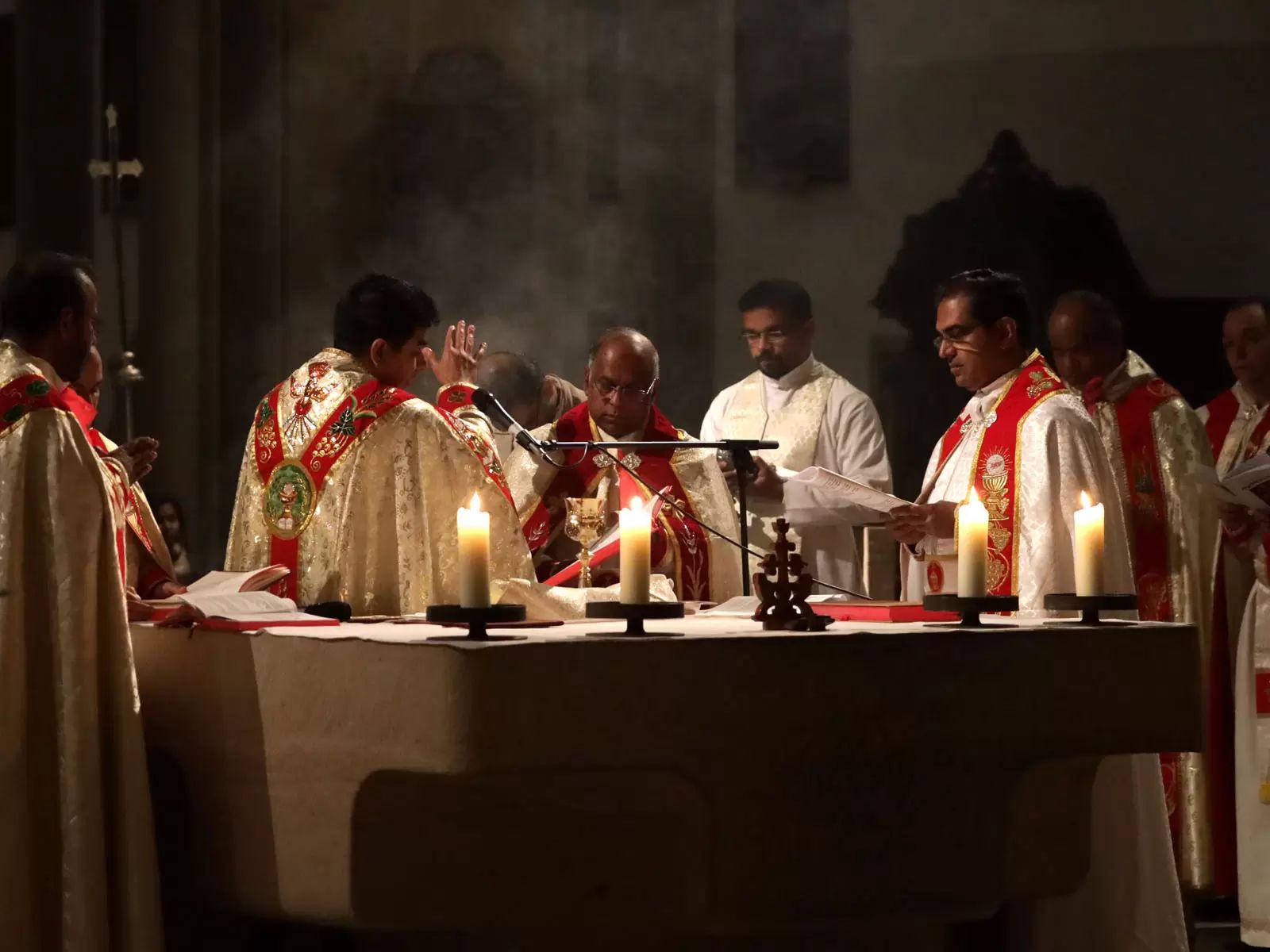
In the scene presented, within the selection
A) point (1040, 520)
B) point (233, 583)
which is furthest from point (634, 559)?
point (1040, 520)

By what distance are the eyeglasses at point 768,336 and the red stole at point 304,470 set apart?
3.13 m

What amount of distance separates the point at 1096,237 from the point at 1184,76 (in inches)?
29.9

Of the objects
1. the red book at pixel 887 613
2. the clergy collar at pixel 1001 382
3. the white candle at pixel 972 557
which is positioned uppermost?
the clergy collar at pixel 1001 382

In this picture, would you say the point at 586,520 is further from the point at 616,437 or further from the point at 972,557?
the point at 972,557

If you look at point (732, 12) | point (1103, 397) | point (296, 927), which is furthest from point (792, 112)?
point (296, 927)

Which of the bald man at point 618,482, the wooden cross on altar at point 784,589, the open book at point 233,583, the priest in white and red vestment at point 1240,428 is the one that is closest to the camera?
the wooden cross on altar at point 784,589

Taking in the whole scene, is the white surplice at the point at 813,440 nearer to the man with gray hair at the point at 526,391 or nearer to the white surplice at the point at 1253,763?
the man with gray hair at the point at 526,391

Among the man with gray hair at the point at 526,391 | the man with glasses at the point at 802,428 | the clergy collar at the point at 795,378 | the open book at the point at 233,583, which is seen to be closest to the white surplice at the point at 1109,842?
the open book at the point at 233,583

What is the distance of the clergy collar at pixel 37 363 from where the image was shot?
345 centimetres

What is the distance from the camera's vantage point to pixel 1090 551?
10.3ft

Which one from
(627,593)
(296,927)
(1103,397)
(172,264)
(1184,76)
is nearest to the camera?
(627,593)

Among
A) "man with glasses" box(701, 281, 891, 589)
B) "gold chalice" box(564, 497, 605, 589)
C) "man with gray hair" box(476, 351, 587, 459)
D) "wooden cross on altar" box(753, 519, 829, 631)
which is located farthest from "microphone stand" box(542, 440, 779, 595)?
"man with gray hair" box(476, 351, 587, 459)

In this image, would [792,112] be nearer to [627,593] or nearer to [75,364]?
[75,364]

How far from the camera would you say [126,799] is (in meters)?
3.20
